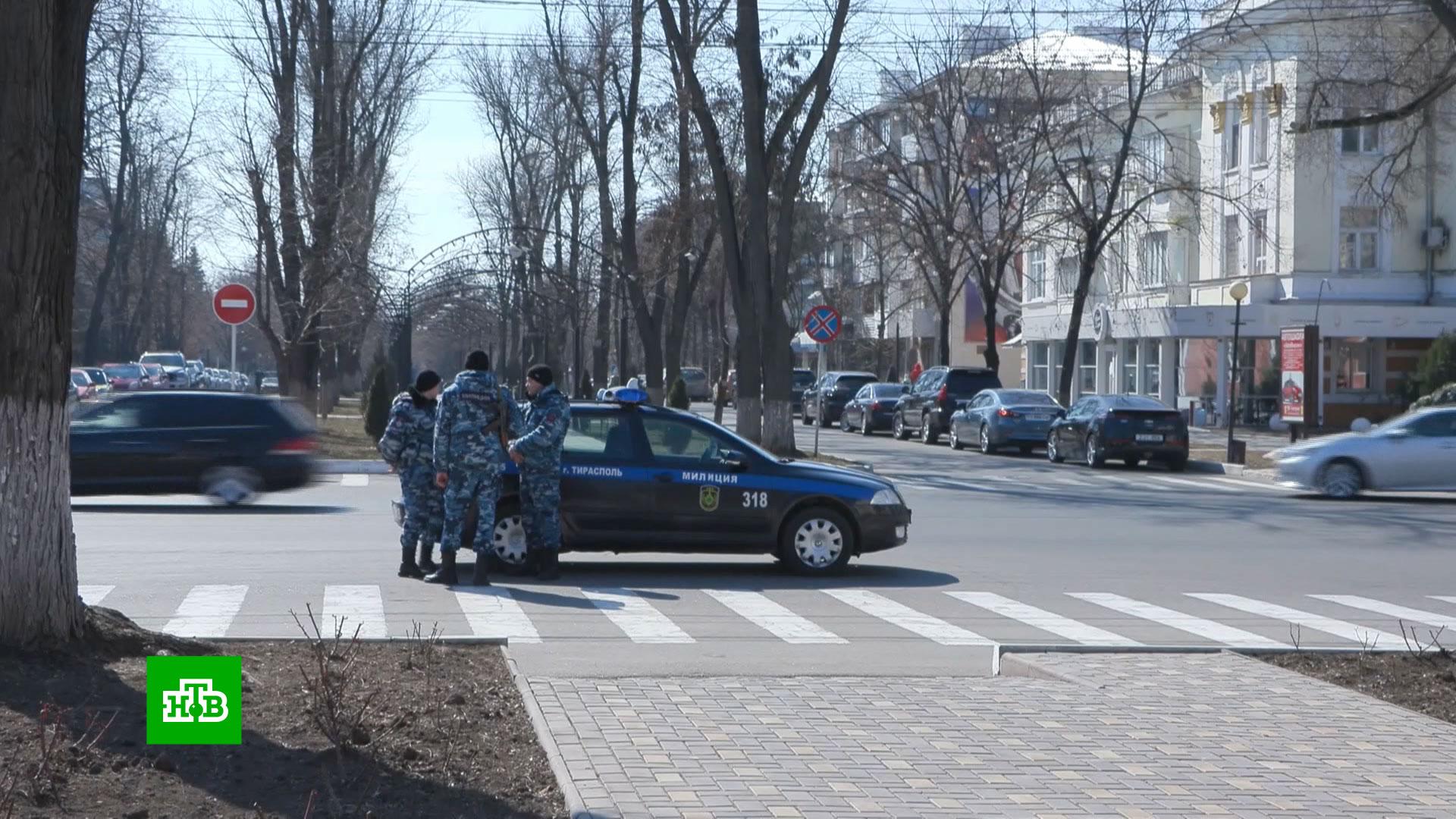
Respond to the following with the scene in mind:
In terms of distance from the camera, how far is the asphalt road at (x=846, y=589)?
11016 millimetres

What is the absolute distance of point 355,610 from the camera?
11953mm

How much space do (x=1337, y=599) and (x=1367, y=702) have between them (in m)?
5.73

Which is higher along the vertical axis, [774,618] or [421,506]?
[421,506]

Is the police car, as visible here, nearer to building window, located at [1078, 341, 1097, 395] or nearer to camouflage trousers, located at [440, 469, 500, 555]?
camouflage trousers, located at [440, 469, 500, 555]

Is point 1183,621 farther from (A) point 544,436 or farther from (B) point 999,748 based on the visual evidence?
(B) point 999,748

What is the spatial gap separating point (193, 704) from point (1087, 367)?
59489 mm

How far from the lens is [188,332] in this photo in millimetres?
123812

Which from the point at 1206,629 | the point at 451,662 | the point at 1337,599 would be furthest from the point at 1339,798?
the point at 1337,599

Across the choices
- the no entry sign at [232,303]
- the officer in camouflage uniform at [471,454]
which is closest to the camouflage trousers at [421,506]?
the officer in camouflage uniform at [471,454]

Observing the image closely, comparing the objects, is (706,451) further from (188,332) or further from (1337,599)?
(188,332)

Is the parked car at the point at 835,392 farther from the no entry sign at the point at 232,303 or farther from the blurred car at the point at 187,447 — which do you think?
the blurred car at the point at 187,447

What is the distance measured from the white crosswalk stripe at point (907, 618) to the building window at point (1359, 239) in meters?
38.1

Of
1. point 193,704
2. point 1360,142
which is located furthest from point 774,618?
point 1360,142

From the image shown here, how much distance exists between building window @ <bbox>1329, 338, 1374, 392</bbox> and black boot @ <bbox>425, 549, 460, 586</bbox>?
132ft
